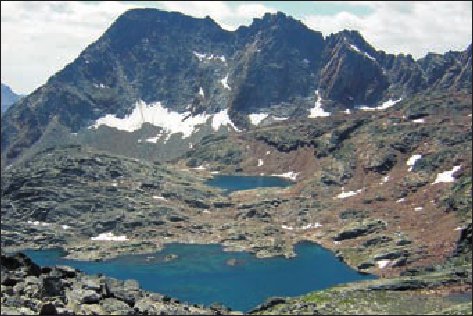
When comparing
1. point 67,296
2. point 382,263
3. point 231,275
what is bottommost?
point 67,296

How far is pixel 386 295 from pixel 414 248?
9790cm

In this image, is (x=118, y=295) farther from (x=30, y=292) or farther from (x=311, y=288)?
(x=311, y=288)

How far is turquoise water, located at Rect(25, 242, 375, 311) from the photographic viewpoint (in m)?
157

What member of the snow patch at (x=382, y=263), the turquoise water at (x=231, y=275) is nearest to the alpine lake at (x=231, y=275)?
the turquoise water at (x=231, y=275)

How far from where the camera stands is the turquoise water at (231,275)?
157m

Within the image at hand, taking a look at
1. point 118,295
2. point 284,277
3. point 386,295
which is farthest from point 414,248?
point 118,295

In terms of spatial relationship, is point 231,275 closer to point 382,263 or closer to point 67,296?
point 382,263

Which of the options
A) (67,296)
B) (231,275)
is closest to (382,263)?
(231,275)

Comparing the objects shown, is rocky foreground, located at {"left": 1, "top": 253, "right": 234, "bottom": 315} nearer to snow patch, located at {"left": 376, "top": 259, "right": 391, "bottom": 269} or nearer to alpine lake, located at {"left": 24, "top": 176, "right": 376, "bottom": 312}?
alpine lake, located at {"left": 24, "top": 176, "right": 376, "bottom": 312}

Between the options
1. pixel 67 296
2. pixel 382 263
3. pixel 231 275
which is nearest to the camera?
pixel 67 296

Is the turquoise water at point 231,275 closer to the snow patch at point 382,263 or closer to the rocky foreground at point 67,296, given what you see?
the snow patch at point 382,263

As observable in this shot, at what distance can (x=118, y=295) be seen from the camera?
76375 mm

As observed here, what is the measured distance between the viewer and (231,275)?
585ft

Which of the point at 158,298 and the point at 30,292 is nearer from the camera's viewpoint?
the point at 30,292
